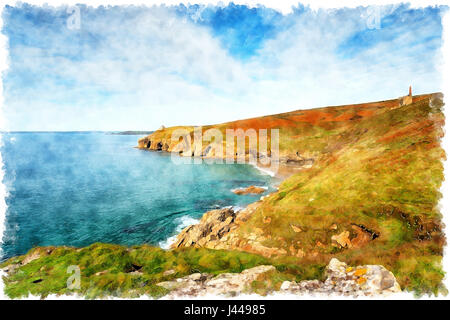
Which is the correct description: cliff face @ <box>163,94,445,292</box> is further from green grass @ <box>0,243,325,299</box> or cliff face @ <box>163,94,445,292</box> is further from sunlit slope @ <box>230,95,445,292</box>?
green grass @ <box>0,243,325,299</box>

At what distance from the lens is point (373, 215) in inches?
462

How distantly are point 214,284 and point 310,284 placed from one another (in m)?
3.47

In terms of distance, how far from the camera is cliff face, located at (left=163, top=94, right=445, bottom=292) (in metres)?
8.68

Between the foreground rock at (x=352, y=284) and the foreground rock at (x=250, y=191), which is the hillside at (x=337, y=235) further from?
the foreground rock at (x=250, y=191)

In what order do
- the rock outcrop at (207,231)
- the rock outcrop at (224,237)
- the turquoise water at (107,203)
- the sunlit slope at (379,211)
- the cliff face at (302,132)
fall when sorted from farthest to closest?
the cliff face at (302,132) < the turquoise water at (107,203) < the rock outcrop at (207,231) < the rock outcrop at (224,237) < the sunlit slope at (379,211)

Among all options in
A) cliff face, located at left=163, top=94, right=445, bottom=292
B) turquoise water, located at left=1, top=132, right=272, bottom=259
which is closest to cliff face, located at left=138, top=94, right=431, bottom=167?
turquoise water, located at left=1, top=132, right=272, bottom=259

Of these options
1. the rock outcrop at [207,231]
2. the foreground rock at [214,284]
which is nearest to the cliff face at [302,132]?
the rock outcrop at [207,231]

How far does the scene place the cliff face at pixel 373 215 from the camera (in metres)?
8.68

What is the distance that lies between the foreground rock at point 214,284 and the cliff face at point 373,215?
11.1 ft

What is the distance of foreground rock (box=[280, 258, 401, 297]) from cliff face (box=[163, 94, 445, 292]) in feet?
3.02

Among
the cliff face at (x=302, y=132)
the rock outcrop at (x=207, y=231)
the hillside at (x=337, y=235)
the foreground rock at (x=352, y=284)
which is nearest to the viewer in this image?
the foreground rock at (x=352, y=284)

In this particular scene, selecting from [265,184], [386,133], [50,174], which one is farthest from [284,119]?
[50,174]

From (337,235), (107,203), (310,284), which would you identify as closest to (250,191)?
(107,203)
